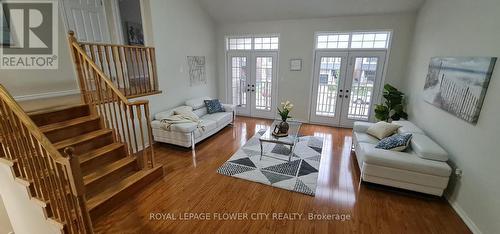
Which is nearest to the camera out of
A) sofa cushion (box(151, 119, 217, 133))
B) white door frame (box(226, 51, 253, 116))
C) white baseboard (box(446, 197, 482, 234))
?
white baseboard (box(446, 197, 482, 234))

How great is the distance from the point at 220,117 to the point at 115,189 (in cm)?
267

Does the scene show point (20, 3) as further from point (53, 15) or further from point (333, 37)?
point (333, 37)

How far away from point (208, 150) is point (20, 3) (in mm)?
3659

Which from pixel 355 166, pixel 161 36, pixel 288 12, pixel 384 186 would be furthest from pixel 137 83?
pixel 384 186

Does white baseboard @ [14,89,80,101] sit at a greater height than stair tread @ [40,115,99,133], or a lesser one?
greater

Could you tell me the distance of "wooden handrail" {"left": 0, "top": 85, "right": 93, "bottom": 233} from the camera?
160cm

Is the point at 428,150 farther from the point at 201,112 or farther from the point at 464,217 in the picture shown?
the point at 201,112

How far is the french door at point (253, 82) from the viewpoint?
Result: 5840mm

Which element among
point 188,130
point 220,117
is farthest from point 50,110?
point 220,117

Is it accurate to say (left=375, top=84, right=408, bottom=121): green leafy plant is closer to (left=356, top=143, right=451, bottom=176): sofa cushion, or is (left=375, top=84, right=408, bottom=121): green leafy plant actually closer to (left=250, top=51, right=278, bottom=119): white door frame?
(left=356, top=143, right=451, bottom=176): sofa cushion

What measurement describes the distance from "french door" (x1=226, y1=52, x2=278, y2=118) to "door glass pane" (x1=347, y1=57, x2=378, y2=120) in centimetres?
198

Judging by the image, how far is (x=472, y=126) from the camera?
2400 mm

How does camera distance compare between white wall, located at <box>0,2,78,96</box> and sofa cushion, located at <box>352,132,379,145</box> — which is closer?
white wall, located at <box>0,2,78,96</box>

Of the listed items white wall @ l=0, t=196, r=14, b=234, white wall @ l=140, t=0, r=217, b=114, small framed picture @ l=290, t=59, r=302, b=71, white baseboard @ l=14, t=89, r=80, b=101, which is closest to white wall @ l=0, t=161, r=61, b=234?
white wall @ l=0, t=196, r=14, b=234
